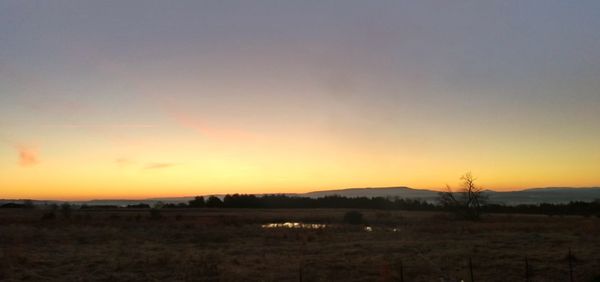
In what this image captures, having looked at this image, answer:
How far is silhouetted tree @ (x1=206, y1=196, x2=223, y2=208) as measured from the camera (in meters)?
167

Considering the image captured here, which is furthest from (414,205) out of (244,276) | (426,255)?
(244,276)

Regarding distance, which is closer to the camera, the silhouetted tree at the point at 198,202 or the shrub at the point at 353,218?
the shrub at the point at 353,218

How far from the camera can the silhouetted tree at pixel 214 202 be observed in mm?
166750

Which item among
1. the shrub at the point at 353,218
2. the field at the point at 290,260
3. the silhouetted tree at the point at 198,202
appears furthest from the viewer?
the silhouetted tree at the point at 198,202

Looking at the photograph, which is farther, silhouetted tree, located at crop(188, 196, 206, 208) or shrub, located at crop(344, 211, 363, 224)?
silhouetted tree, located at crop(188, 196, 206, 208)

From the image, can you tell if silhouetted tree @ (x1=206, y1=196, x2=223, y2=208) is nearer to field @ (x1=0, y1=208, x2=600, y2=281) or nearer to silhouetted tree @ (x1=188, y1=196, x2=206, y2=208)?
silhouetted tree @ (x1=188, y1=196, x2=206, y2=208)

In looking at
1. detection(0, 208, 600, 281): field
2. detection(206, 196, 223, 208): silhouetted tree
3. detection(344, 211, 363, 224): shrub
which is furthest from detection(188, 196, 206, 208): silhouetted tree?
detection(0, 208, 600, 281): field

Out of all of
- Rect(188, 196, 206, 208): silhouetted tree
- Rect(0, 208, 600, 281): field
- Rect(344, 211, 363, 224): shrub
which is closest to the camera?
Rect(0, 208, 600, 281): field

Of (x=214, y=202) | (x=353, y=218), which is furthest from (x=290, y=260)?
(x=214, y=202)

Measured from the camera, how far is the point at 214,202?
554 feet

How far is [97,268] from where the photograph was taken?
23.4m

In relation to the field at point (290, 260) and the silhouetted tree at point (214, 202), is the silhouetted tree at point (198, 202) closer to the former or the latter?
the silhouetted tree at point (214, 202)

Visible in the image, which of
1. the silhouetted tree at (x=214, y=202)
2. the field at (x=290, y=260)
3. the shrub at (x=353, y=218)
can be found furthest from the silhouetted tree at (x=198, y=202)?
the field at (x=290, y=260)

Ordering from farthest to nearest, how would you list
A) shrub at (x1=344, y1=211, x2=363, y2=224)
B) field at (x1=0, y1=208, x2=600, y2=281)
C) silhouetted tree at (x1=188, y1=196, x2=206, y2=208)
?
silhouetted tree at (x1=188, y1=196, x2=206, y2=208), shrub at (x1=344, y1=211, x2=363, y2=224), field at (x1=0, y1=208, x2=600, y2=281)
